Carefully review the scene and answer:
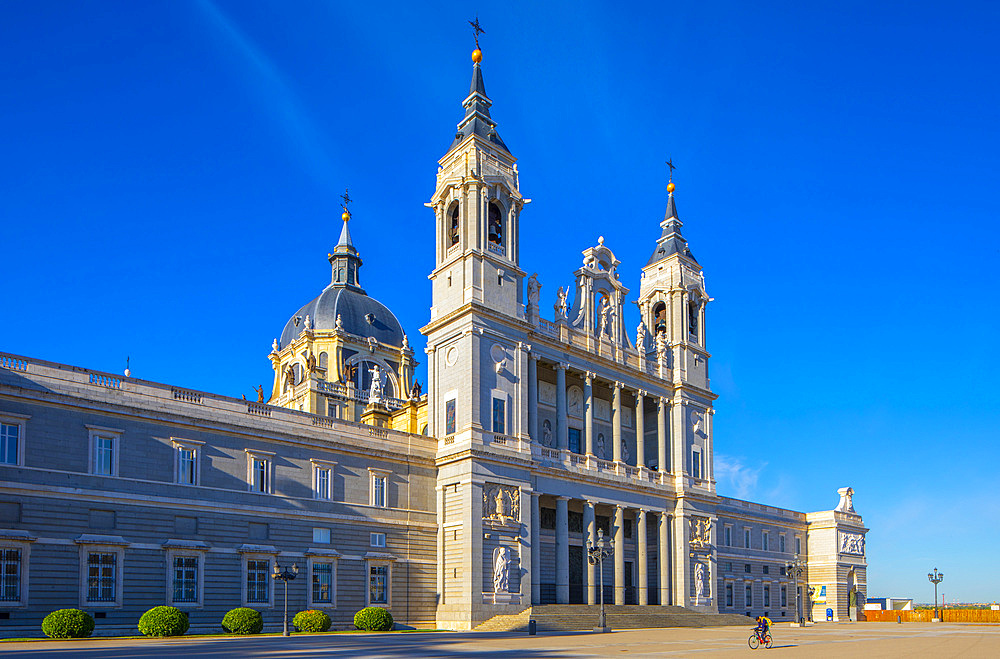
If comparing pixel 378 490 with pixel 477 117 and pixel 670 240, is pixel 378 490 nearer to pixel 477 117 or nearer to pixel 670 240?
pixel 477 117

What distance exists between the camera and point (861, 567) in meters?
85.5

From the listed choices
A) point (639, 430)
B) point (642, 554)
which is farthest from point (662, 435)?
point (642, 554)

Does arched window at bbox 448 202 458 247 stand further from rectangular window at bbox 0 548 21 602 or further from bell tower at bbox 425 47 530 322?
rectangular window at bbox 0 548 21 602

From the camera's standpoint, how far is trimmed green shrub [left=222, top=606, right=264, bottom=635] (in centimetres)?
3691

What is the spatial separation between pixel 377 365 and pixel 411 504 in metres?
42.0

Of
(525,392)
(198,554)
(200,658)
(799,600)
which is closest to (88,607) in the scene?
(198,554)

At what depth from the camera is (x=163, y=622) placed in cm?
3412

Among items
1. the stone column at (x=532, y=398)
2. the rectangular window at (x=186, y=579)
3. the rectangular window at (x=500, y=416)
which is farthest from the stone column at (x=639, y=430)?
the rectangular window at (x=186, y=579)

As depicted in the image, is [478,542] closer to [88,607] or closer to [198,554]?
[198,554]

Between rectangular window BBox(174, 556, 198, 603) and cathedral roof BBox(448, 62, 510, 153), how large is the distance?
2956 cm

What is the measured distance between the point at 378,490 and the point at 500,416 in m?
8.41

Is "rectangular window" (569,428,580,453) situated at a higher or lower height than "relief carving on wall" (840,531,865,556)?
higher

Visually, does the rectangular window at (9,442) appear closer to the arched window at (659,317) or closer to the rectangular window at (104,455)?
the rectangular window at (104,455)

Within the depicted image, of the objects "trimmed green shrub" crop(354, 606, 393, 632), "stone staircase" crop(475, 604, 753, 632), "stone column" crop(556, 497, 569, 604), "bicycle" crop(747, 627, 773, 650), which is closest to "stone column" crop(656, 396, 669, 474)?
"stone staircase" crop(475, 604, 753, 632)
